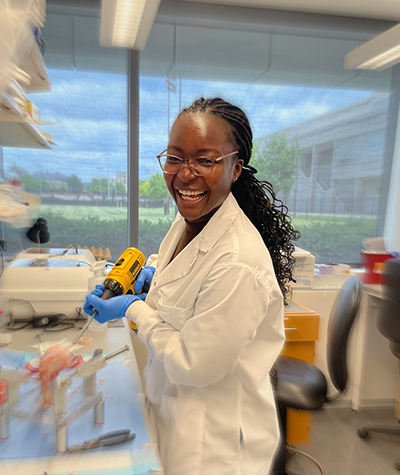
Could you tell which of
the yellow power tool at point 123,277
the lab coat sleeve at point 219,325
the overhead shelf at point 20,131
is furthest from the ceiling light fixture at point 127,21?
the lab coat sleeve at point 219,325

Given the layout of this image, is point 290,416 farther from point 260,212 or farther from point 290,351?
point 260,212

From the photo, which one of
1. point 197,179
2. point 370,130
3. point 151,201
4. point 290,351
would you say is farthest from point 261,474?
point 370,130

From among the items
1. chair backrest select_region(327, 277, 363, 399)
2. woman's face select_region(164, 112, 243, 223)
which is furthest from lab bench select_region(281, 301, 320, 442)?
woman's face select_region(164, 112, 243, 223)

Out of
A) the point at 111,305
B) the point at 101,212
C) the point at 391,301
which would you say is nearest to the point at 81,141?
the point at 101,212

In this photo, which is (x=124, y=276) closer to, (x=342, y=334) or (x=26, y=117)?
(x=26, y=117)

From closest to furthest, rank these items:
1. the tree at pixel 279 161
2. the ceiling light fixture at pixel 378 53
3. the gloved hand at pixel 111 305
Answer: the gloved hand at pixel 111 305, the ceiling light fixture at pixel 378 53, the tree at pixel 279 161

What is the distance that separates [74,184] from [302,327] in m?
1.84

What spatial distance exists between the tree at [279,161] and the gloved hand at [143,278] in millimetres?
1680

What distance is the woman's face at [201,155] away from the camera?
0.87m

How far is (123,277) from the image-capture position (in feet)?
4.17

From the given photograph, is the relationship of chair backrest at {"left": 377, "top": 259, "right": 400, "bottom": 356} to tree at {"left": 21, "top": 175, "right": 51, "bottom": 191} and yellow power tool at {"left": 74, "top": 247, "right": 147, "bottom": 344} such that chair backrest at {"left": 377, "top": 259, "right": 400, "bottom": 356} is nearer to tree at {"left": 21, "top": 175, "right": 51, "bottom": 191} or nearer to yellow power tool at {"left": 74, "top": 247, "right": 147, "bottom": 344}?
yellow power tool at {"left": 74, "top": 247, "right": 147, "bottom": 344}

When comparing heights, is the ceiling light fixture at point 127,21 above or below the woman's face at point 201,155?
above

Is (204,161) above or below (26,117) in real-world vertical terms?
below

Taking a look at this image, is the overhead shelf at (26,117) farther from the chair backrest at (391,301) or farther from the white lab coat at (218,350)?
the chair backrest at (391,301)
